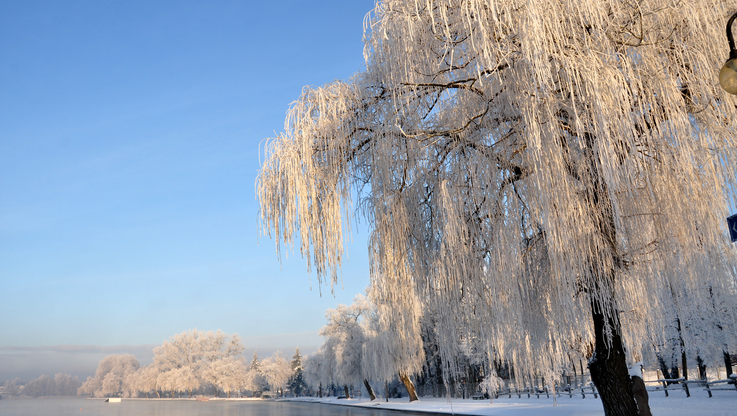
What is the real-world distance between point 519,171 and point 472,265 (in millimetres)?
1326

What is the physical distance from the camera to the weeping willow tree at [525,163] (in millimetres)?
4578

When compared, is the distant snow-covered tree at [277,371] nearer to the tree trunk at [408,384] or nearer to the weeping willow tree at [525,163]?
the tree trunk at [408,384]

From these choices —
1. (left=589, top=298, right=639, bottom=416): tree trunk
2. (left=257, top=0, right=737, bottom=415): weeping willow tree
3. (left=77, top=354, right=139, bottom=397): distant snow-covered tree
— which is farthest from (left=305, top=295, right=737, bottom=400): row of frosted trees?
(left=77, top=354, right=139, bottom=397): distant snow-covered tree

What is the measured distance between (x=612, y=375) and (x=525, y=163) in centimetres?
311

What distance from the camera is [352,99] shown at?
618 cm

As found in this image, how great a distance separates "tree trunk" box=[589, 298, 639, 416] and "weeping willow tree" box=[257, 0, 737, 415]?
0.02 meters

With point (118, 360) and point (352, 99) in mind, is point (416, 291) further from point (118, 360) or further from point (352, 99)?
point (118, 360)

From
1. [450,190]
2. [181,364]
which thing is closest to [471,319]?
[450,190]

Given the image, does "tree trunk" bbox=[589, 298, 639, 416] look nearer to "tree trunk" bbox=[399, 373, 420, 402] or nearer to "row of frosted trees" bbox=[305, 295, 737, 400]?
"row of frosted trees" bbox=[305, 295, 737, 400]

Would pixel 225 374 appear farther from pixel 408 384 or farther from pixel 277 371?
pixel 408 384

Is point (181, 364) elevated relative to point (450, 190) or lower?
lower

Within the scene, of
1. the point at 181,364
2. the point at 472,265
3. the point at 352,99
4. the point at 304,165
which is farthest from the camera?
the point at 181,364

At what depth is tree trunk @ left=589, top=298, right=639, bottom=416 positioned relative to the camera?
243 inches

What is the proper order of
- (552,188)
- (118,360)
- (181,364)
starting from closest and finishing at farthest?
(552,188) → (181,364) → (118,360)
